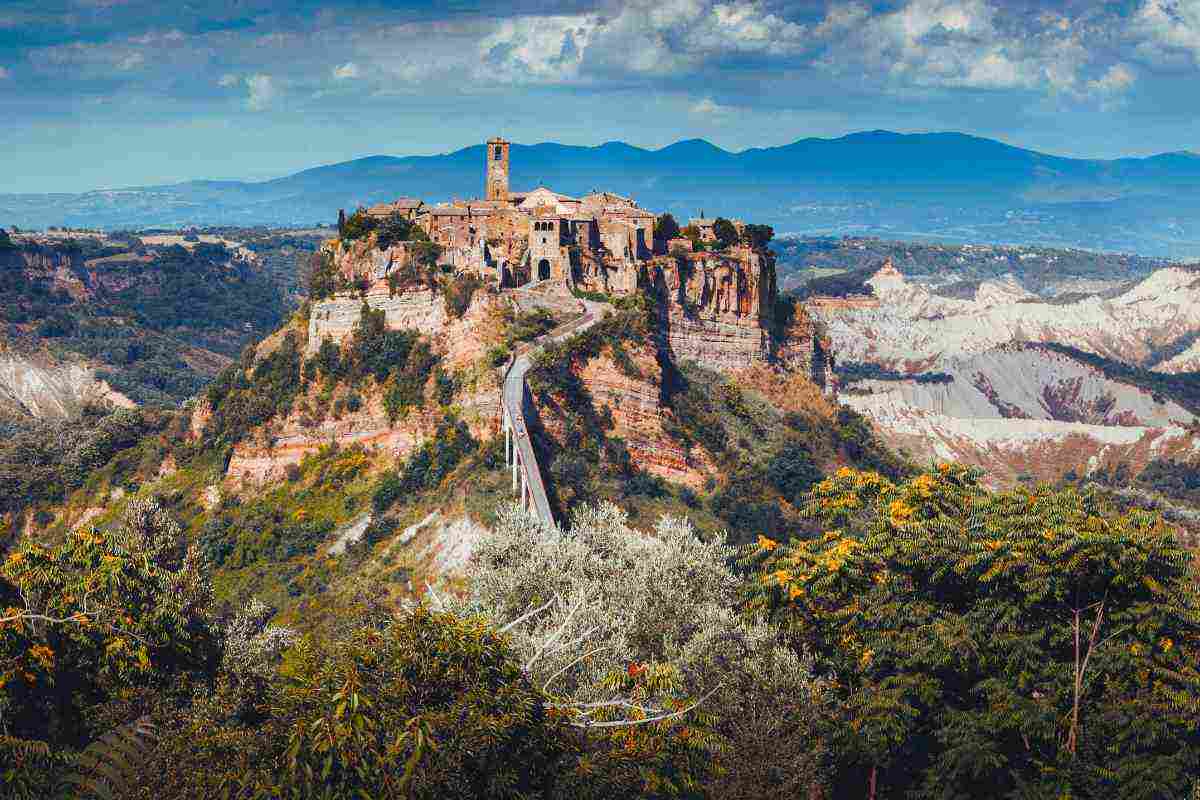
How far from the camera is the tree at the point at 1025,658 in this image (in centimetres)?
1923

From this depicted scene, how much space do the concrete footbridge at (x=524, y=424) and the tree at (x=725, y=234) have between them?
636 inches

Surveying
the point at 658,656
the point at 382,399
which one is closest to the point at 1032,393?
the point at 382,399

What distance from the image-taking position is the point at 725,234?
223 ft

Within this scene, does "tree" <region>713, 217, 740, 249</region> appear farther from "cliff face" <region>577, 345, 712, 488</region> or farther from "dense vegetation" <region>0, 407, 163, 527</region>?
"dense vegetation" <region>0, 407, 163, 527</region>

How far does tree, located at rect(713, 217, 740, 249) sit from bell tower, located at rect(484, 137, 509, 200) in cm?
1298

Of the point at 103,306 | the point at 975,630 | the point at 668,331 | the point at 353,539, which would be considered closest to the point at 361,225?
the point at 668,331

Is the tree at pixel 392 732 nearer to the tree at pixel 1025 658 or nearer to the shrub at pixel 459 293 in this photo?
the tree at pixel 1025 658

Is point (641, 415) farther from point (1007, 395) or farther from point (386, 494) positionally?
point (1007, 395)

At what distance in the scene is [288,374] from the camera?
188 feet

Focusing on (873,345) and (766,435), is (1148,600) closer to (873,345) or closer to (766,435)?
(766,435)

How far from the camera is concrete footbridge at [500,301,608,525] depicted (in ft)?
133

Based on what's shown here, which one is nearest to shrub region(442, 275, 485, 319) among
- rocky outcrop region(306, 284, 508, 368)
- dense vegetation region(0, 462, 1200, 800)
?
rocky outcrop region(306, 284, 508, 368)

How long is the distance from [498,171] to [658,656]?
48562 millimetres

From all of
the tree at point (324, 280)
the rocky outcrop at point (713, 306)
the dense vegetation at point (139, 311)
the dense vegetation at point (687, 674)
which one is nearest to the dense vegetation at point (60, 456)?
the tree at point (324, 280)
